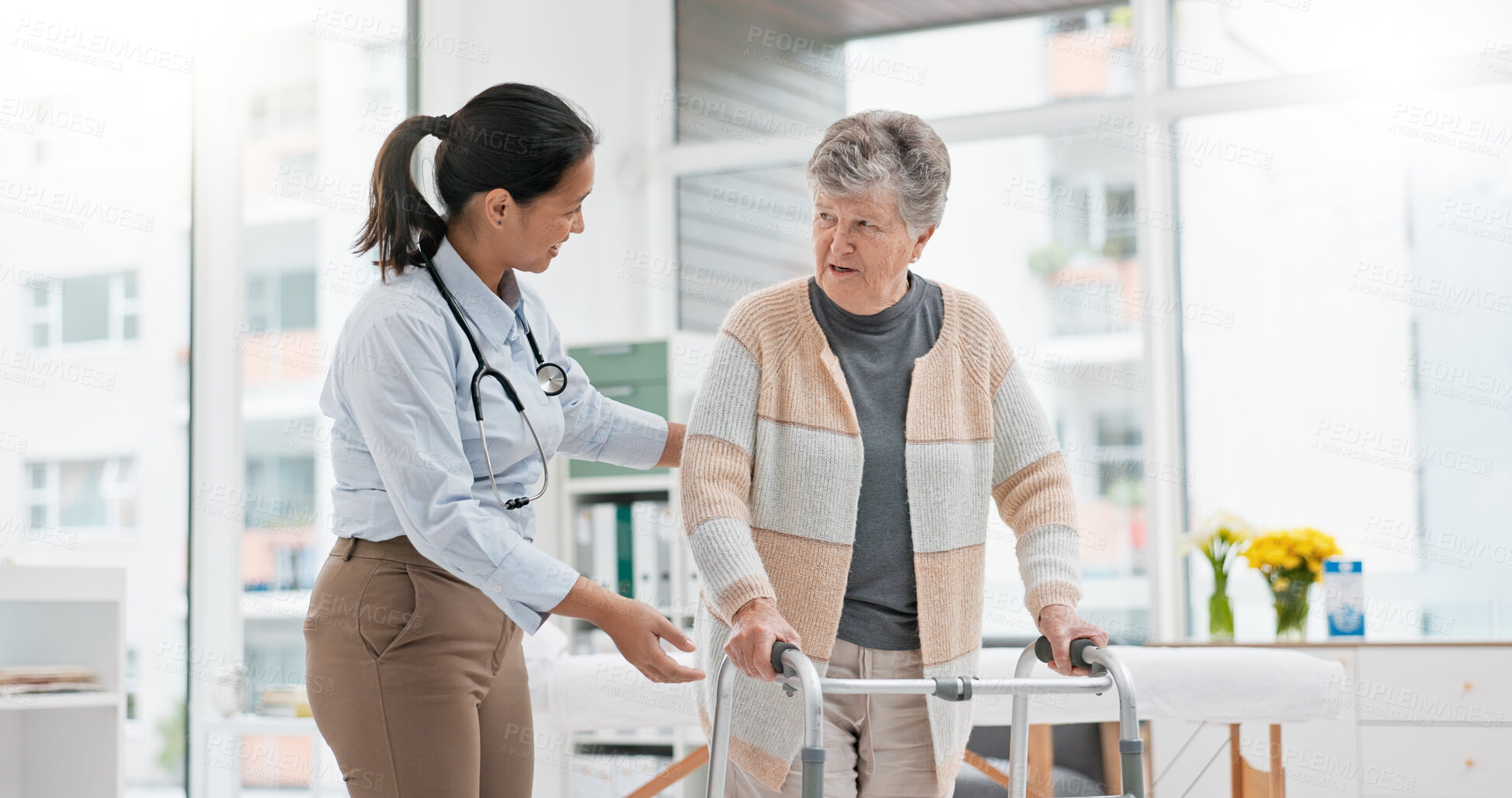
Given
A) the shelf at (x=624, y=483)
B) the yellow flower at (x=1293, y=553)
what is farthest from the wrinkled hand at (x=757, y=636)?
the yellow flower at (x=1293, y=553)

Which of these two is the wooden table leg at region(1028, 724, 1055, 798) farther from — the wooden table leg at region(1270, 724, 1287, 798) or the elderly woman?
the elderly woman

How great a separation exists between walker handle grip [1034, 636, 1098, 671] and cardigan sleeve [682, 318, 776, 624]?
354 mm

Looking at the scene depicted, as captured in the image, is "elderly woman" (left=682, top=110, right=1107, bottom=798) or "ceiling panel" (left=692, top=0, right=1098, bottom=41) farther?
"ceiling panel" (left=692, top=0, right=1098, bottom=41)

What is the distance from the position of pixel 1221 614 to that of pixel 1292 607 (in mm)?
193

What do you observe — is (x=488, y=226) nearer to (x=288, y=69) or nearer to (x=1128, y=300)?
(x=288, y=69)

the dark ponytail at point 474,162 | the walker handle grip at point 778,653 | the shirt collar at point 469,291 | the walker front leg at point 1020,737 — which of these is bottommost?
the walker front leg at point 1020,737

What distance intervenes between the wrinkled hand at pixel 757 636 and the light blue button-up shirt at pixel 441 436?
198mm

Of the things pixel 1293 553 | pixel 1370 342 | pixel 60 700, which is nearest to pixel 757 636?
pixel 60 700

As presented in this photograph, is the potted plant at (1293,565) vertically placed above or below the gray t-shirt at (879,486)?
below

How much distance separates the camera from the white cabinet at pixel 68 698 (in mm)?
2695

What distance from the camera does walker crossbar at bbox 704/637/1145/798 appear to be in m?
1.31

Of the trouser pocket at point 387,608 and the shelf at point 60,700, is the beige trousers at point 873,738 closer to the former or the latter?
the trouser pocket at point 387,608

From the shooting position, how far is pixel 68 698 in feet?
8.64

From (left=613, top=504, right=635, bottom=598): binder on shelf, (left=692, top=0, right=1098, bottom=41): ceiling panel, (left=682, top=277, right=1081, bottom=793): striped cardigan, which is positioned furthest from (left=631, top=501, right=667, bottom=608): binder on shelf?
(left=682, top=277, right=1081, bottom=793): striped cardigan
